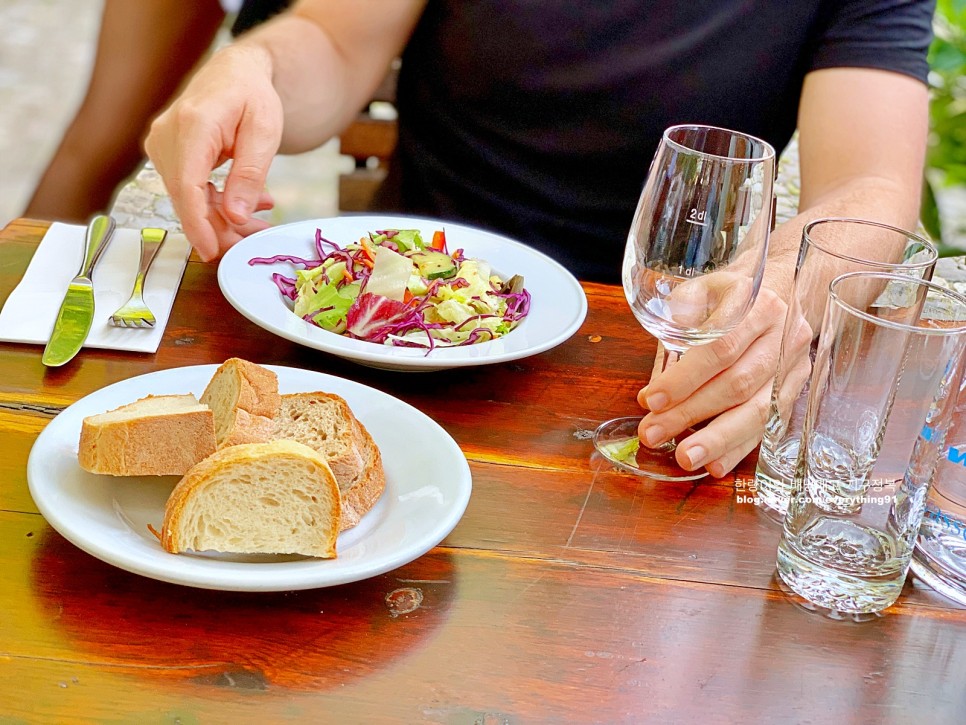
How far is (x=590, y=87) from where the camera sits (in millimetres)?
1702

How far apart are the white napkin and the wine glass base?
1.53 feet

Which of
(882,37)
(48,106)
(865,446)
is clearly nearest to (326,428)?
(865,446)

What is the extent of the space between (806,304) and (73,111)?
435 cm

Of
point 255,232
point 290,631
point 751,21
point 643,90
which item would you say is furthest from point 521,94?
point 290,631

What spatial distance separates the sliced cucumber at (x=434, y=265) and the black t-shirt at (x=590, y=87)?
24.6 inches

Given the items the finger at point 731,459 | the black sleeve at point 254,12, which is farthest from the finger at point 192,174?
the black sleeve at point 254,12

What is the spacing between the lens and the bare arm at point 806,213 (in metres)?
0.95

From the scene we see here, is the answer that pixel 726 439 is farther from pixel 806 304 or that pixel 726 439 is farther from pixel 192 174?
pixel 192 174

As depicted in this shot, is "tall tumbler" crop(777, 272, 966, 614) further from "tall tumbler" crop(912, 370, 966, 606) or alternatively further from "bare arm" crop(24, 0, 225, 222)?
"bare arm" crop(24, 0, 225, 222)

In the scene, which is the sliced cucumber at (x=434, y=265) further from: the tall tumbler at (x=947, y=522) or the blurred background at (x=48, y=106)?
the blurred background at (x=48, y=106)

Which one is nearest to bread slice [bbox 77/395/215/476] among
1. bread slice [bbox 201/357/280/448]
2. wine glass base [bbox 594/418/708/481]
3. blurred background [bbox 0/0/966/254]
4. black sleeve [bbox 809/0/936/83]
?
bread slice [bbox 201/357/280/448]

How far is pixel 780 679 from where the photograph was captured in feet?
Answer: 2.27

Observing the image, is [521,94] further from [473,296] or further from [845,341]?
[845,341]

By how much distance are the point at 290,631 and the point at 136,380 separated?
1.06 ft
